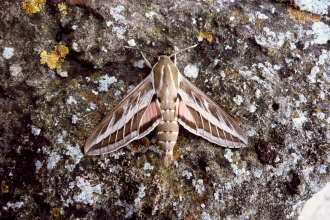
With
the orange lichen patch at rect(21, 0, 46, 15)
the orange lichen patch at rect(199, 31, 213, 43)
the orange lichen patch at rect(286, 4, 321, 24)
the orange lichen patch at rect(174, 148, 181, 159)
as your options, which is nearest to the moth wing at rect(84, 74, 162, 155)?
the orange lichen patch at rect(174, 148, 181, 159)

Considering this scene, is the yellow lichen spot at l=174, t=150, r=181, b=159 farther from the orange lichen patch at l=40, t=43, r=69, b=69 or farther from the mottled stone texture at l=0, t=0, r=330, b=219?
the orange lichen patch at l=40, t=43, r=69, b=69

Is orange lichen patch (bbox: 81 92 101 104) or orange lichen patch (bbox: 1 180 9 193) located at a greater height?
orange lichen patch (bbox: 81 92 101 104)

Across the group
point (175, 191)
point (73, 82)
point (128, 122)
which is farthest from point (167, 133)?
point (73, 82)

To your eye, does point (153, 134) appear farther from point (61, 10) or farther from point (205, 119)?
point (61, 10)

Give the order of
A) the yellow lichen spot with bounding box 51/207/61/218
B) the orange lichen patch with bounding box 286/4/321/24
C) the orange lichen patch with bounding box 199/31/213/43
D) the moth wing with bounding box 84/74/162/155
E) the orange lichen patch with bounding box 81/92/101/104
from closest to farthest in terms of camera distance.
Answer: the yellow lichen spot with bounding box 51/207/61/218
the moth wing with bounding box 84/74/162/155
the orange lichen patch with bounding box 81/92/101/104
the orange lichen patch with bounding box 199/31/213/43
the orange lichen patch with bounding box 286/4/321/24

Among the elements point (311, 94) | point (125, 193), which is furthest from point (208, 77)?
point (125, 193)

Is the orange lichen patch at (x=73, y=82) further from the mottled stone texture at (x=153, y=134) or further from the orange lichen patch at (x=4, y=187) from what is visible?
the orange lichen patch at (x=4, y=187)

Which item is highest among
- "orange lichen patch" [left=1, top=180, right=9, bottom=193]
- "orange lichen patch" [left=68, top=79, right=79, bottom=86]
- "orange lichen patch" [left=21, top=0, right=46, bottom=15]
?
"orange lichen patch" [left=21, top=0, right=46, bottom=15]

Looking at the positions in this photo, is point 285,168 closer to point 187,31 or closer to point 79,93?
point 187,31
